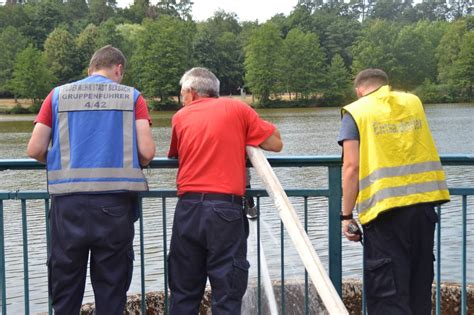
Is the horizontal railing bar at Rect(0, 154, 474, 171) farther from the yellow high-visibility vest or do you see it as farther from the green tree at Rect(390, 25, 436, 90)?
the green tree at Rect(390, 25, 436, 90)

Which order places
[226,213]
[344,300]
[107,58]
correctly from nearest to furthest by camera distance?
1. [226,213]
2. [107,58]
3. [344,300]

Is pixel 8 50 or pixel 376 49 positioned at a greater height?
pixel 8 50

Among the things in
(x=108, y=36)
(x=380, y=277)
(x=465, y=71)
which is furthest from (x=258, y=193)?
(x=108, y=36)

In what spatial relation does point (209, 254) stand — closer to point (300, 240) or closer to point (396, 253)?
point (300, 240)

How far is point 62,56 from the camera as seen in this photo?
105 metres

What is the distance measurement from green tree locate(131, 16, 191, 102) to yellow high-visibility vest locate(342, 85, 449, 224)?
97.4 m

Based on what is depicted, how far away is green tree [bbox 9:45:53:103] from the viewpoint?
98.8m

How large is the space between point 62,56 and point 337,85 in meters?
38.1

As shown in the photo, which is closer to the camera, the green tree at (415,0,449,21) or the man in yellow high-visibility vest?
the man in yellow high-visibility vest

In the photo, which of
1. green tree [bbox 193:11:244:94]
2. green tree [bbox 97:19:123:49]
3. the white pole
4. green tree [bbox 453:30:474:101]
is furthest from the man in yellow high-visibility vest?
green tree [bbox 97:19:123:49]

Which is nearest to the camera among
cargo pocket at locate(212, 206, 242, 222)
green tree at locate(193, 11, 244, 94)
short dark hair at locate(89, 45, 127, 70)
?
cargo pocket at locate(212, 206, 242, 222)

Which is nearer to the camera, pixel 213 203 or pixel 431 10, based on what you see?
pixel 213 203

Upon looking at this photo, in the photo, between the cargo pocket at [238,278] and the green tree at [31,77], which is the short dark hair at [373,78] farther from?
the green tree at [31,77]

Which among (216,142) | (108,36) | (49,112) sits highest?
(108,36)
